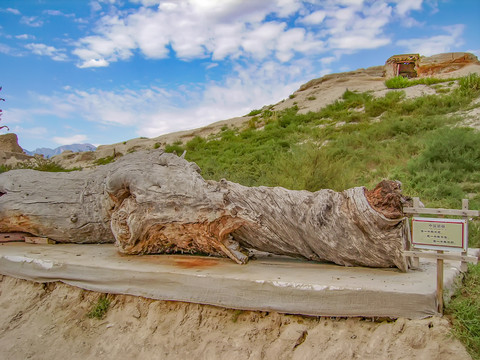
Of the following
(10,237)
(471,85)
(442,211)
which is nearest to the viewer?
(442,211)

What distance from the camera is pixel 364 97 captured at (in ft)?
56.2

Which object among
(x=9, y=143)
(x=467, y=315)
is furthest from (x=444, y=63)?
(x=9, y=143)

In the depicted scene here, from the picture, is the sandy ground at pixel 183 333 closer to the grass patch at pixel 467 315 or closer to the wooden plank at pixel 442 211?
the grass patch at pixel 467 315

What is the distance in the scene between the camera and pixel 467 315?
2.31 m

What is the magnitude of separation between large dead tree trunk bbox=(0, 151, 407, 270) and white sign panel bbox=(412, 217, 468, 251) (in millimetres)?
293

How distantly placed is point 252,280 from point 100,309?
1539 millimetres

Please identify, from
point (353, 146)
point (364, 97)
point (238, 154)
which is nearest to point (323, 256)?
point (353, 146)

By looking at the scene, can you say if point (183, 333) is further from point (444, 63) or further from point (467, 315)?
point (444, 63)

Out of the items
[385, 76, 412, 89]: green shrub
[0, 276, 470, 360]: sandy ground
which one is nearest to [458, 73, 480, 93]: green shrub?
[385, 76, 412, 89]: green shrub

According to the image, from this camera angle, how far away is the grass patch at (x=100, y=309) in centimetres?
334

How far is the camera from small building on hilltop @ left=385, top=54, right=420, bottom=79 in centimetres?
2744

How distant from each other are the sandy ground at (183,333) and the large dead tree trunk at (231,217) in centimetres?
71

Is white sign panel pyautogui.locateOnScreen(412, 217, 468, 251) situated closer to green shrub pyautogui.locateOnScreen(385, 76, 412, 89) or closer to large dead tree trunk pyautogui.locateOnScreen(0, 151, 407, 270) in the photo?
large dead tree trunk pyautogui.locateOnScreen(0, 151, 407, 270)

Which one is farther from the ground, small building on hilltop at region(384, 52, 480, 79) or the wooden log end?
small building on hilltop at region(384, 52, 480, 79)
